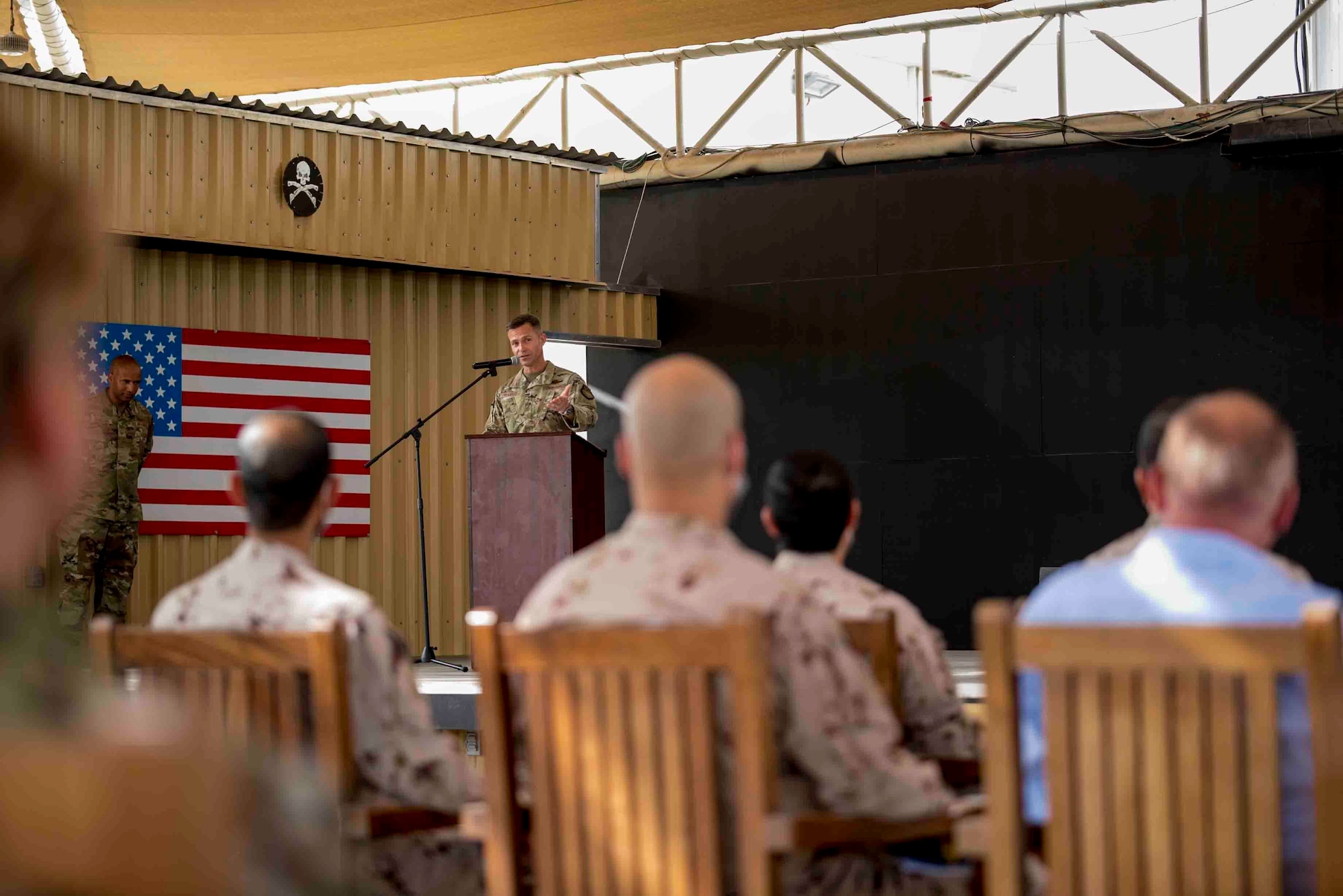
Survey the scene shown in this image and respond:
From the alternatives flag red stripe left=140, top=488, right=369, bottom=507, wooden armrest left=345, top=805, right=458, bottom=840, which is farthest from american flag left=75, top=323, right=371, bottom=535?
wooden armrest left=345, top=805, right=458, bottom=840

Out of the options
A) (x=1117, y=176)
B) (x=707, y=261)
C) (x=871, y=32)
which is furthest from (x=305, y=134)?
(x=1117, y=176)

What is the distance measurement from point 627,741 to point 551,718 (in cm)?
10

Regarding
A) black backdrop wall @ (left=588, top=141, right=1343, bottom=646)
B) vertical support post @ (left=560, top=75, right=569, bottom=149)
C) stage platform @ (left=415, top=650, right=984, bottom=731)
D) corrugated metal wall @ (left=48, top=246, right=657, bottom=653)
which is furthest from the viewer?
vertical support post @ (left=560, top=75, right=569, bottom=149)

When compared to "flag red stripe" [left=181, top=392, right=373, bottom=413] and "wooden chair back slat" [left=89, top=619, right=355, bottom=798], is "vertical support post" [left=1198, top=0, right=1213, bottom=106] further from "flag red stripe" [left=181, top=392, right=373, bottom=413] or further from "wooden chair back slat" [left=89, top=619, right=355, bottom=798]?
"wooden chair back slat" [left=89, top=619, right=355, bottom=798]

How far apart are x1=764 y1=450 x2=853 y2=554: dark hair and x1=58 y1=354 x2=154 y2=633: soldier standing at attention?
503 centimetres

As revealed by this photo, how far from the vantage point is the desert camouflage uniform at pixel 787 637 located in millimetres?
1907

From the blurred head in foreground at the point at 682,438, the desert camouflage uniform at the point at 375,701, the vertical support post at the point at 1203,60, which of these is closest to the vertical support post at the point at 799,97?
the vertical support post at the point at 1203,60

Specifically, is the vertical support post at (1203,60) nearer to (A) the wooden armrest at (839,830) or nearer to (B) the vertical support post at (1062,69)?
(B) the vertical support post at (1062,69)

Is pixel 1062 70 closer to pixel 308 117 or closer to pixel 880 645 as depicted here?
pixel 308 117

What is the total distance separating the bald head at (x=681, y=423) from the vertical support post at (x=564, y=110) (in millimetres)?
7965

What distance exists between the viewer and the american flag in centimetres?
742

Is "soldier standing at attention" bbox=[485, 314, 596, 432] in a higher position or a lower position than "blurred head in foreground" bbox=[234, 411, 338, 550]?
higher

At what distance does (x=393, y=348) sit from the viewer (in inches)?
326

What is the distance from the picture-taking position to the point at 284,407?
7859 millimetres
